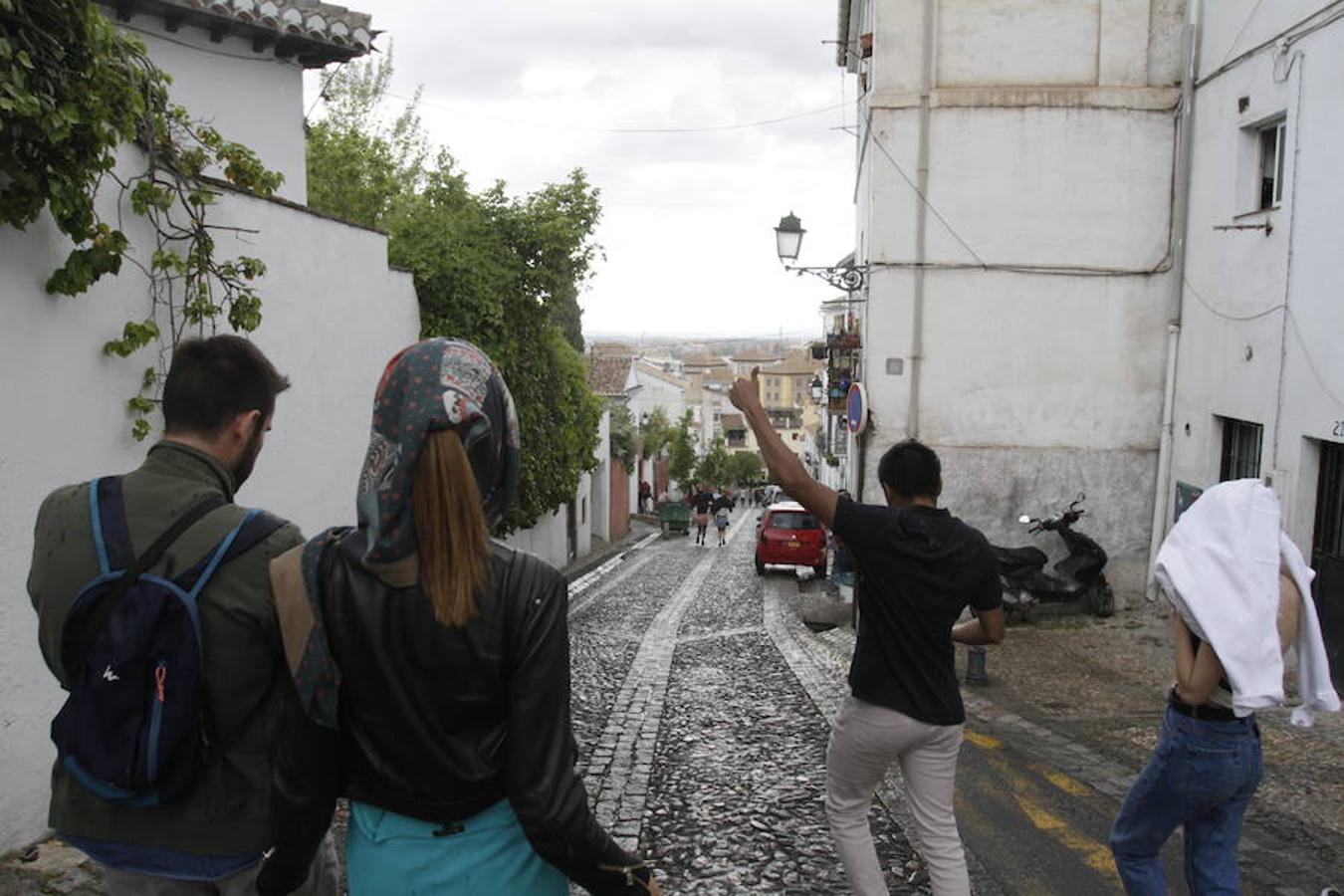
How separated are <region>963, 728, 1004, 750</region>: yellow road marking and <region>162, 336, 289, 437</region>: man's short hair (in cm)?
565

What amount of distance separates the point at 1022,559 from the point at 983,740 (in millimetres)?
5066

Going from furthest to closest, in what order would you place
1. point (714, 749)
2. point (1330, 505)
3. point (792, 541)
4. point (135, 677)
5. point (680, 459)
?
1. point (680, 459)
2. point (792, 541)
3. point (1330, 505)
4. point (714, 749)
5. point (135, 677)

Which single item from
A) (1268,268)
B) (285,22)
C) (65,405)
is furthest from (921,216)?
(65,405)

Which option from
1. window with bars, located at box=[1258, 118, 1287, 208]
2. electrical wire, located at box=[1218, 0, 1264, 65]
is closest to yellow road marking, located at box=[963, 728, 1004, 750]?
window with bars, located at box=[1258, 118, 1287, 208]

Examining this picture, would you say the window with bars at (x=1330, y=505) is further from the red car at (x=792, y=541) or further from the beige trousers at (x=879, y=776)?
the red car at (x=792, y=541)

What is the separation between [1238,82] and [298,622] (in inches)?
461

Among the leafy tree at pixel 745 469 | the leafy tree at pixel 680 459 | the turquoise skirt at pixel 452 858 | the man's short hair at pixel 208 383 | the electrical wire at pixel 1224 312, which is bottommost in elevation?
the leafy tree at pixel 745 469

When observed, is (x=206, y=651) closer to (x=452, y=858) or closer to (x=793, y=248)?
(x=452, y=858)

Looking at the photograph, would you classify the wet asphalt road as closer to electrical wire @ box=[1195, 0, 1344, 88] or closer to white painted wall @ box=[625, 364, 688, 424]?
electrical wire @ box=[1195, 0, 1344, 88]

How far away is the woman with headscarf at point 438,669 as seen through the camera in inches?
78.4

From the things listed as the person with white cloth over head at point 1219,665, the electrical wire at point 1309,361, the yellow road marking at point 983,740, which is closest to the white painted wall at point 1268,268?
the electrical wire at point 1309,361

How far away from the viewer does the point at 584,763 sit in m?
6.18

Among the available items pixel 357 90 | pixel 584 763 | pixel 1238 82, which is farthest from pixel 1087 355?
pixel 357 90

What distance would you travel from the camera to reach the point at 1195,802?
3230 mm
